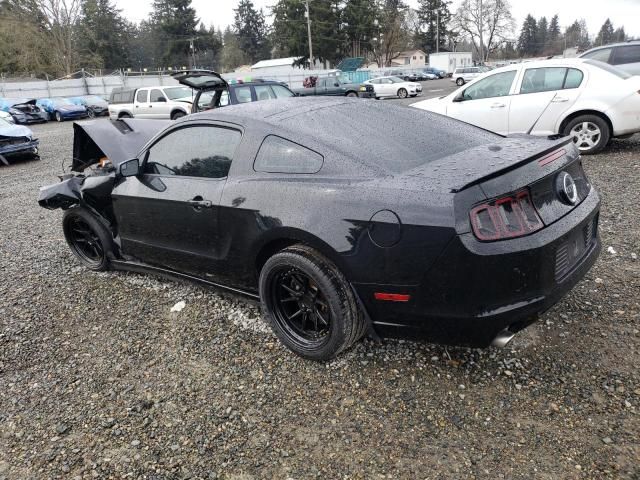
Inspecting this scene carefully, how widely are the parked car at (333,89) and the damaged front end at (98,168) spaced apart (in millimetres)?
16952

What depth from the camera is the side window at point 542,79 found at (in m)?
7.46

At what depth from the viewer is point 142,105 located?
1888cm

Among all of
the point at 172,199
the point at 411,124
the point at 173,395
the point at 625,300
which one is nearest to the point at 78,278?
the point at 172,199

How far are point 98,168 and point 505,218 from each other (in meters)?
3.89

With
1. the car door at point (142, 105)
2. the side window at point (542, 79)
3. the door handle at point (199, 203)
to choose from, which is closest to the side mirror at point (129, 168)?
the door handle at point (199, 203)

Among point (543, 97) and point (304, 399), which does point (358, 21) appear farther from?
point (304, 399)

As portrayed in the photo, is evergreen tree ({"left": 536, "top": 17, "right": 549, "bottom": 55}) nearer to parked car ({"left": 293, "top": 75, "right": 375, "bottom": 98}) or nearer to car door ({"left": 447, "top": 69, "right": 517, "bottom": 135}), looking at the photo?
parked car ({"left": 293, "top": 75, "right": 375, "bottom": 98})

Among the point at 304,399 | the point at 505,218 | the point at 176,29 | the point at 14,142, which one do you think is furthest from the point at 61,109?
the point at 176,29

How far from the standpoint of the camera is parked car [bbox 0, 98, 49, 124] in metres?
23.2

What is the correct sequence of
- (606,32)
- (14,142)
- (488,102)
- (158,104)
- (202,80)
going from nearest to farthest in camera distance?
(202,80) < (488,102) < (14,142) < (158,104) < (606,32)

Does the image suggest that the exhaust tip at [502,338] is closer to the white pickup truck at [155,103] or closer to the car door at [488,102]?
the car door at [488,102]

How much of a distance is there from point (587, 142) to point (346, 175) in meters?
6.40

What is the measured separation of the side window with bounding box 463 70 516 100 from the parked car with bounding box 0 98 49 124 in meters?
22.8

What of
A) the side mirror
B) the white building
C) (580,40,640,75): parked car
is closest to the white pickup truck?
(580,40,640,75): parked car
